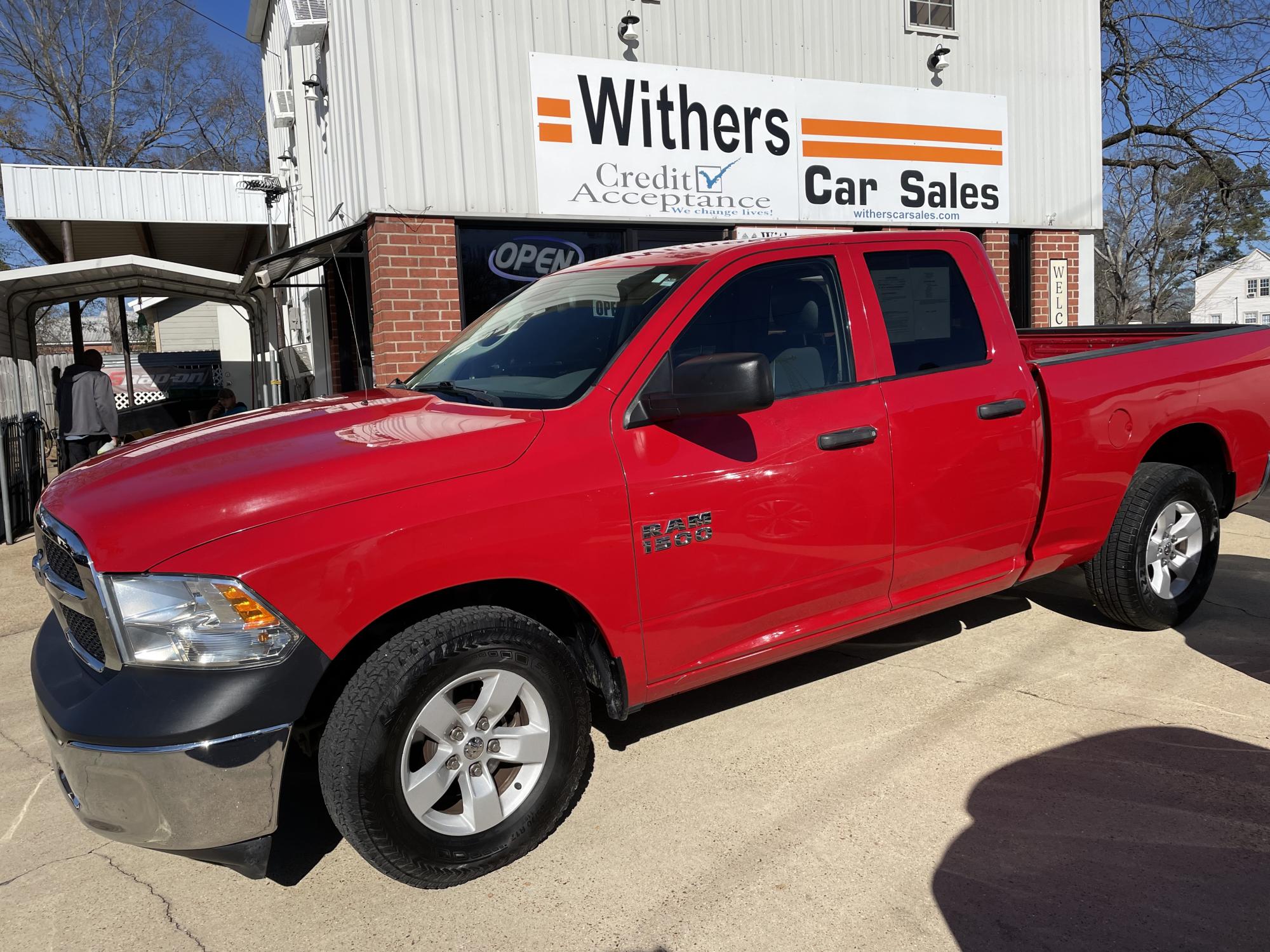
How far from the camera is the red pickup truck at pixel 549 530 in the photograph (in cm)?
257

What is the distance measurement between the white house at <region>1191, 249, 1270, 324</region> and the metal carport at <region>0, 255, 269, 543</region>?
60248 millimetres

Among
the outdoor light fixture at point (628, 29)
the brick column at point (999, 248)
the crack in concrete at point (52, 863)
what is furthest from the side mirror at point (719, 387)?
the brick column at point (999, 248)

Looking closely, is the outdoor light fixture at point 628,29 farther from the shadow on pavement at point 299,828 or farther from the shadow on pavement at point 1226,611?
the shadow on pavement at point 299,828

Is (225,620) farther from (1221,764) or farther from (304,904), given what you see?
(1221,764)

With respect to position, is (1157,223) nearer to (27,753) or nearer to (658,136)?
(658,136)

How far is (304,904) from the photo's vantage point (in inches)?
115

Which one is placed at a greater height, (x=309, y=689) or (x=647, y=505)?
(x=647, y=505)

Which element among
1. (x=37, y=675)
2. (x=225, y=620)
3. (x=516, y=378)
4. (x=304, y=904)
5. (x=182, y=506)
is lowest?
(x=304, y=904)

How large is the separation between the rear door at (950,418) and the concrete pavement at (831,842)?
65cm

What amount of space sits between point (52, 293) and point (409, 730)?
11.8 m

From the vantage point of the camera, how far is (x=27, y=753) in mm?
4141

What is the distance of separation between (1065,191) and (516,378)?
414 inches

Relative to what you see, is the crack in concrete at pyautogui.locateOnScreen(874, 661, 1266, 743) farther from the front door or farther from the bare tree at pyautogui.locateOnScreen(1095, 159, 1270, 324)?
the bare tree at pyautogui.locateOnScreen(1095, 159, 1270, 324)

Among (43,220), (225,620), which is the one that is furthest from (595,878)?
(43,220)
